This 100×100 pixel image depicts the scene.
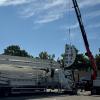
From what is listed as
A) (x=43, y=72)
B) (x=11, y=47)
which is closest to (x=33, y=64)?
(x=43, y=72)

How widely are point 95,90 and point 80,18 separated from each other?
879cm

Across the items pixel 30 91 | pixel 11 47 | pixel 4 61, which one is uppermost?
pixel 11 47

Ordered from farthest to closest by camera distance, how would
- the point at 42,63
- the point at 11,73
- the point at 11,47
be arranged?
the point at 11,47 < the point at 42,63 < the point at 11,73

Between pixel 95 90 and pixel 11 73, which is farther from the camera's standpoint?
pixel 95 90

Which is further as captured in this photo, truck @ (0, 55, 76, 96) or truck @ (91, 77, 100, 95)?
truck @ (91, 77, 100, 95)

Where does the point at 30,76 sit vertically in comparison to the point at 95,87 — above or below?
above

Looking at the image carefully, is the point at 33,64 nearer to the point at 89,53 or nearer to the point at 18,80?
the point at 18,80

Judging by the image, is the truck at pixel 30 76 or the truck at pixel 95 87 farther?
the truck at pixel 95 87

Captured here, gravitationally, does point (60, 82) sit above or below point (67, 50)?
below

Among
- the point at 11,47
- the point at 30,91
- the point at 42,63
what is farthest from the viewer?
the point at 11,47

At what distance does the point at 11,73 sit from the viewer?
3616cm

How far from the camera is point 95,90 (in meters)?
44.4

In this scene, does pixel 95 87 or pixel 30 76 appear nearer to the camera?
pixel 30 76

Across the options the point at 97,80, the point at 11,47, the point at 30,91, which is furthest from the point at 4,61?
the point at 11,47
